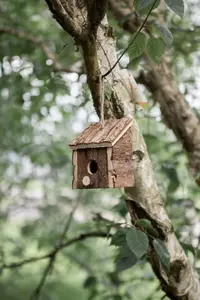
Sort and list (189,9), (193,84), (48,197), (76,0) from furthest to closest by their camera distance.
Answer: (48,197)
(189,9)
(193,84)
(76,0)

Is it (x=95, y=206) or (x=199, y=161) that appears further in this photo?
(x=95, y=206)

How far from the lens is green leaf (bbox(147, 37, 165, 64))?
123 centimetres

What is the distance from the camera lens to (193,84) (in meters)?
2.33

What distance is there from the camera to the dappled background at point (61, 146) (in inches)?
79.9

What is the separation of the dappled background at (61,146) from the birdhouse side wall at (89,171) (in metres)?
0.12

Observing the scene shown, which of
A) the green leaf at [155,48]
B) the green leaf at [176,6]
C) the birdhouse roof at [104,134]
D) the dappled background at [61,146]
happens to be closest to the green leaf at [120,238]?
the dappled background at [61,146]

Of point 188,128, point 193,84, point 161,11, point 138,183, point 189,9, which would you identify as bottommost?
point 138,183

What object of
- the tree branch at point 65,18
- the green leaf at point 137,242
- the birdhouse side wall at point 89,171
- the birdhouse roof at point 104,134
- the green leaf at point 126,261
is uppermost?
the tree branch at point 65,18

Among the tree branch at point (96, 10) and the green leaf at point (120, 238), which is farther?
the green leaf at point (120, 238)

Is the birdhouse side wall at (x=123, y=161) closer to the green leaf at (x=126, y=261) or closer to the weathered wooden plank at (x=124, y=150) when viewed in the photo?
the weathered wooden plank at (x=124, y=150)

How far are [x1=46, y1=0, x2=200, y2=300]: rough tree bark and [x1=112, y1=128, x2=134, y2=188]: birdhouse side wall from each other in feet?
0.06

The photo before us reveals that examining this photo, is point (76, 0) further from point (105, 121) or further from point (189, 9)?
point (189, 9)

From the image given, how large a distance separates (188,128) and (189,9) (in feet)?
3.89

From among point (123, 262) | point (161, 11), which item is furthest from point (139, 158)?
point (161, 11)
